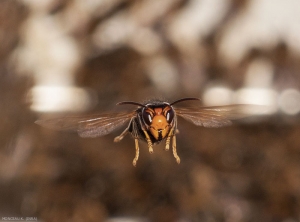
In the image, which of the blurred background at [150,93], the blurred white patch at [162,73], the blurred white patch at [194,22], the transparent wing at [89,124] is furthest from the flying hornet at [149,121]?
the blurred white patch at [194,22]

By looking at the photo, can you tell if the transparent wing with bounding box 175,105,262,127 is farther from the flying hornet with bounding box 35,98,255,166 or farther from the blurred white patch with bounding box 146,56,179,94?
the blurred white patch with bounding box 146,56,179,94

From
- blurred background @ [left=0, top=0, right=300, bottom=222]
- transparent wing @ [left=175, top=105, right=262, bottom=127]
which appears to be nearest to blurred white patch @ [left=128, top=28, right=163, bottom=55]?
blurred background @ [left=0, top=0, right=300, bottom=222]

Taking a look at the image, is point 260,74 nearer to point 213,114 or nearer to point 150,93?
point 150,93

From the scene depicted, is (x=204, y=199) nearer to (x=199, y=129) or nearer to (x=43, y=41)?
(x=199, y=129)

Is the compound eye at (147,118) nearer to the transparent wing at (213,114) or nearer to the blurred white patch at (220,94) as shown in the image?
the transparent wing at (213,114)

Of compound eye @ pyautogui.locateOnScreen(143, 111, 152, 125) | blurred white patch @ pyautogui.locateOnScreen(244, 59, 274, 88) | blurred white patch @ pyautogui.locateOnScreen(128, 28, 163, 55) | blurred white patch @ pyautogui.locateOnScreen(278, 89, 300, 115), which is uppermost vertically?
blurred white patch @ pyautogui.locateOnScreen(128, 28, 163, 55)

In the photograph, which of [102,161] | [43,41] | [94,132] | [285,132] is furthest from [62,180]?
[94,132]

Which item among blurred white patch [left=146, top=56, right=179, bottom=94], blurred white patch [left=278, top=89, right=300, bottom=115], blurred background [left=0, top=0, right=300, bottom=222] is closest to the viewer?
blurred background [left=0, top=0, right=300, bottom=222]
